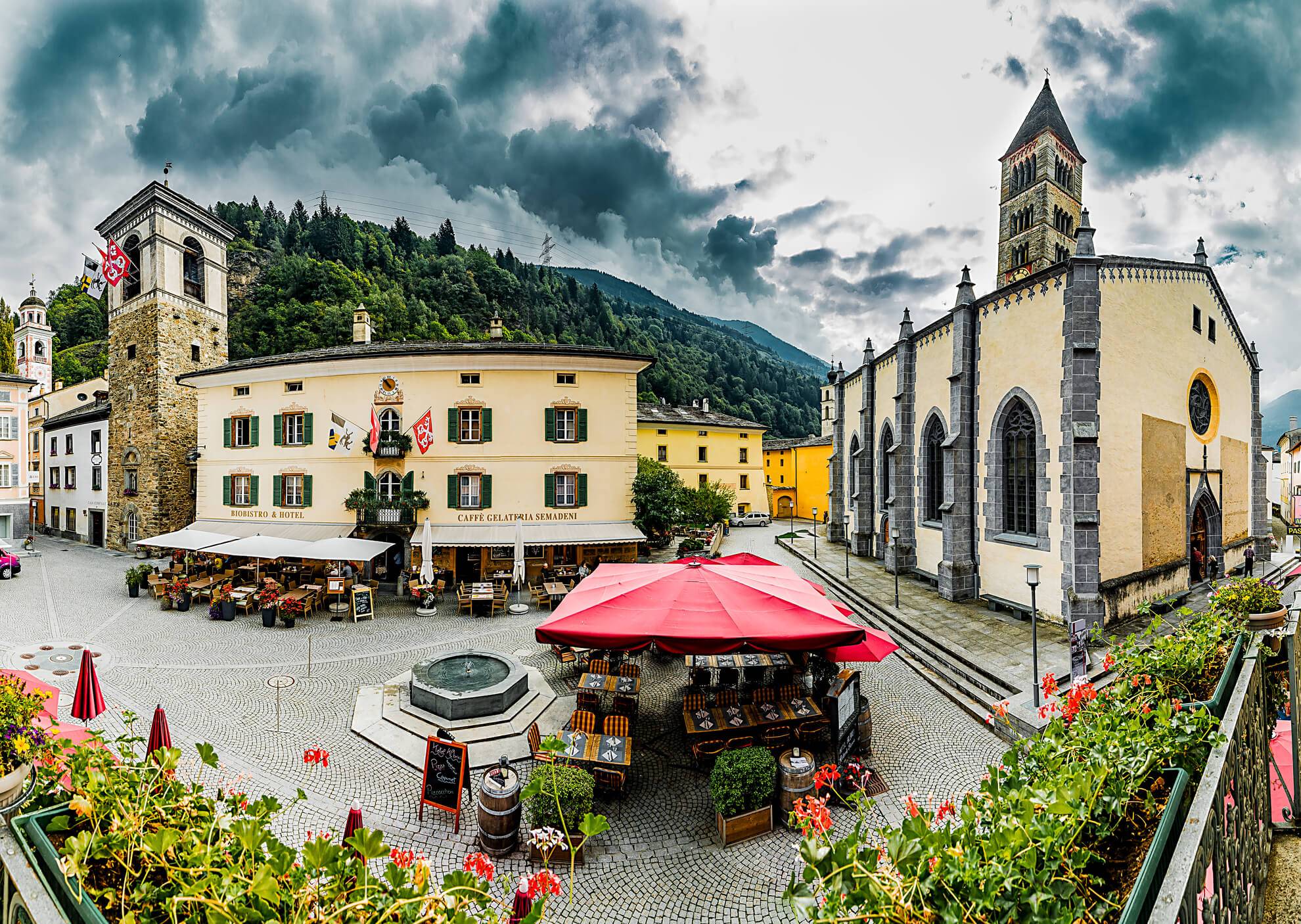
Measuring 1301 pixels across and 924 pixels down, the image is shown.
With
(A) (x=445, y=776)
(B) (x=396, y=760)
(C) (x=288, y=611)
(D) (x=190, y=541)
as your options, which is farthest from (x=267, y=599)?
(A) (x=445, y=776)

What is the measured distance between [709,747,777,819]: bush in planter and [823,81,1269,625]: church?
1148 centimetres

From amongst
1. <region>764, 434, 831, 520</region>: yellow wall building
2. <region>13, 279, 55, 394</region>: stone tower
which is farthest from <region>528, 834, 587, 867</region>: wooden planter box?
<region>13, 279, 55, 394</region>: stone tower

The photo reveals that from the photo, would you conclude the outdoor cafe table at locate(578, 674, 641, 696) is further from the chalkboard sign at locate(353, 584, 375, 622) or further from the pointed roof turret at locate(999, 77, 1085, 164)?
the pointed roof turret at locate(999, 77, 1085, 164)

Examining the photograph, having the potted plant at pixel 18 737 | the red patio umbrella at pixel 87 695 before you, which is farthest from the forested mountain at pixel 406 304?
the potted plant at pixel 18 737

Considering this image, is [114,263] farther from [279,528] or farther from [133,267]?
[279,528]

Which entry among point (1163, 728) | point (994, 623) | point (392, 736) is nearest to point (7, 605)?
point (392, 736)

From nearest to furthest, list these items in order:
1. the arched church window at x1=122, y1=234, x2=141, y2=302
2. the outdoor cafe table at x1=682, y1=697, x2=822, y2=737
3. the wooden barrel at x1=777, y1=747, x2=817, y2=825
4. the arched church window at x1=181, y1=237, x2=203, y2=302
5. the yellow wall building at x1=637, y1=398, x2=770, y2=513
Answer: the wooden barrel at x1=777, y1=747, x2=817, y2=825
the outdoor cafe table at x1=682, y1=697, x2=822, y2=737
the arched church window at x1=122, y1=234, x2=141, y2=302
the arched church window at x1=181, y1=237, x2=203, y2=302
the yellow wall building at x1=637, y1=398, x2=770, y2=513

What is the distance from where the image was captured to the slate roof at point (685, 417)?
133 feet

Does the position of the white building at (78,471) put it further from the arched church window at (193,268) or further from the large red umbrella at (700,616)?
the large red umbrella at (700,616)

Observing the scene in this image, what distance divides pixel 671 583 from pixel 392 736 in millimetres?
5491

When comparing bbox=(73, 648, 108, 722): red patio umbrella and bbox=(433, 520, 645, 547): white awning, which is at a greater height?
bbox=(433, 520, 645, 547): white awning

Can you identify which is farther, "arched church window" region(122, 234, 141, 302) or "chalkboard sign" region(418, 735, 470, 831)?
"arched church window" region(122, 234, 141, 302)

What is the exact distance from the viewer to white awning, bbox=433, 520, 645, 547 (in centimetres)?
1944

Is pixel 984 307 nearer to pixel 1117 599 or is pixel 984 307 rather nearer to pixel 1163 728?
pixel 1117 599
